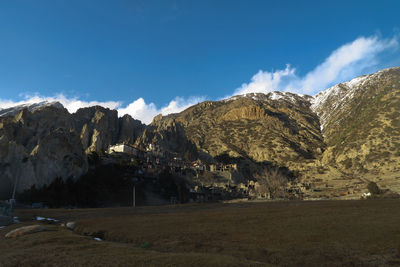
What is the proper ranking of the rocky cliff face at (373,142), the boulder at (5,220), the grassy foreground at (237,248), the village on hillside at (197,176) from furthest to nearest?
the rocky cliff face at (373,142) → the village on hillside at (197,176) → the boulder at (5,220) → the grassy foreground at (237,248)

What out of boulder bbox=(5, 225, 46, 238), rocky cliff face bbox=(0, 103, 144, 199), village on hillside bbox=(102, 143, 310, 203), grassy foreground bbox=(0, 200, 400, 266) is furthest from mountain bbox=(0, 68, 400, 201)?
grassy foreground bbox=(0, 200, 400, 266)

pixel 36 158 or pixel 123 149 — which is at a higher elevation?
pixel 123 149

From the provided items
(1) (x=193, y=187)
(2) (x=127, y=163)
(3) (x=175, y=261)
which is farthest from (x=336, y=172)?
(3) (x=175, y=261)

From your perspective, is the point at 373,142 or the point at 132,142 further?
the point at 132,142

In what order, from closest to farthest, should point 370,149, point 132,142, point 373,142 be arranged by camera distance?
point 370,149 < point 373,142 < point 132,142

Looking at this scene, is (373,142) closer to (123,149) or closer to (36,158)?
(123,149)

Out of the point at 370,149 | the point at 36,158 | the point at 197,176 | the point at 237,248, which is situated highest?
the point at 370,149

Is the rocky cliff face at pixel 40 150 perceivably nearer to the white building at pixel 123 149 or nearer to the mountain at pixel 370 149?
the white building at pixel 123 149

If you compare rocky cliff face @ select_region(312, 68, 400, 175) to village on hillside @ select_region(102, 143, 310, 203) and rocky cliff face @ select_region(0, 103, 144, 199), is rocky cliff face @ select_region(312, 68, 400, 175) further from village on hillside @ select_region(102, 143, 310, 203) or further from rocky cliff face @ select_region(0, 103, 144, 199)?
rocky cliff face @ select_region(0, 103, 144, 199)

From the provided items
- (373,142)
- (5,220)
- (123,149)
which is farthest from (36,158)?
(373,142)

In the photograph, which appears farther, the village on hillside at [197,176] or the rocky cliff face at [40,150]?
the village on hillside at [197,176]

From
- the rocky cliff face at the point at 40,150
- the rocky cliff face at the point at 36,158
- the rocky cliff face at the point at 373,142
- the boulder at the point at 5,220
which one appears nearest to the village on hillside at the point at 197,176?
the rocky cliff face at the point at 40,150

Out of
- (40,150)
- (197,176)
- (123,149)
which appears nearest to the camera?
(40,150)

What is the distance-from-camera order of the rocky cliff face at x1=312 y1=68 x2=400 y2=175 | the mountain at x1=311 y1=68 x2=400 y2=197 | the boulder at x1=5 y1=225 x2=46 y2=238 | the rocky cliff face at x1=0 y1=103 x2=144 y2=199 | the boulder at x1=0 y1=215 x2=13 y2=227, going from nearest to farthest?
1. the boulder at x1=5 y1=225 x2=46 y2=238
2. the boulder at x1=0 y1=215 x2=13 y2=227
3. the rocky cliff face at x1=0 y1=103 x2=144 y2=199
4. the mountain at x1=311 y1=68 x2=400 y2=197
5. the rocky cliff face at x1=312 y1=68 x2=400 y2=175
